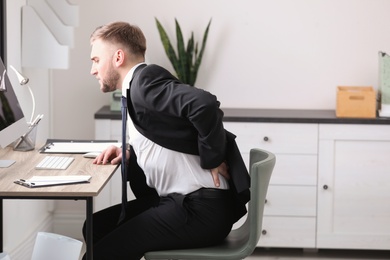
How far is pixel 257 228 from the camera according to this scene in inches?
114

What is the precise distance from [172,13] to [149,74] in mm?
1943

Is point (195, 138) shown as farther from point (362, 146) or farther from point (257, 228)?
point (362, 146)

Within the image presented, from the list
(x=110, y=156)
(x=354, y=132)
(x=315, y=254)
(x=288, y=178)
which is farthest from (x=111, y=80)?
(x=315, y=254)

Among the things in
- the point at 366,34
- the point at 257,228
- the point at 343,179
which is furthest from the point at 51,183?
the point at 366,34

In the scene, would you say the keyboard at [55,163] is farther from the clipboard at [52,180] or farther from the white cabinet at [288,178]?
the white cabinet at [288,178]

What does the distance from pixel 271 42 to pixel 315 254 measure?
1235 mm

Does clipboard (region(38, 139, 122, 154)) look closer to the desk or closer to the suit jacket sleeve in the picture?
the desk

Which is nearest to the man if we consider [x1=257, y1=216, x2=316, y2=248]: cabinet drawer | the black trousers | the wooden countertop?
the black trousers

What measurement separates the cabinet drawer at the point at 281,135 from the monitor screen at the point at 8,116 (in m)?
1.42

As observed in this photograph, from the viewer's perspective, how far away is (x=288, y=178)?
4.44 meters

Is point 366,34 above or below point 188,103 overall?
above

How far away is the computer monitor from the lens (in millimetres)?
3094

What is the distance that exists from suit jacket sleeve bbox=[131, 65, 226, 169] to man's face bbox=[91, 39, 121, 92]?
18 cm

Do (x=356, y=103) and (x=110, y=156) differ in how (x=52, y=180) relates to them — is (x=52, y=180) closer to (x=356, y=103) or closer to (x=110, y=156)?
(x=110, y=156)
